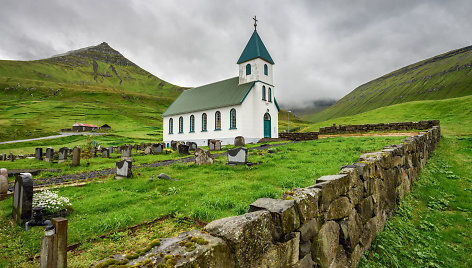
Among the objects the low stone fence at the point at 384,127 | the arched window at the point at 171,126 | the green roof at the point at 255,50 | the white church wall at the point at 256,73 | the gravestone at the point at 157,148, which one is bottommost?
the gravestone at the point at 157,148

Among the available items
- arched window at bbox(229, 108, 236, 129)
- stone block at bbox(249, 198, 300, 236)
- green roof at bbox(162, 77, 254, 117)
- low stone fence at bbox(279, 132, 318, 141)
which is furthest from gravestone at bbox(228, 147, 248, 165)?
low stone fence at bbox(279, 132, 318, 141)

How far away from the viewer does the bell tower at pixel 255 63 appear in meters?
32.5

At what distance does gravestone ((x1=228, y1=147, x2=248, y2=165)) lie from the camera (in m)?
11.3

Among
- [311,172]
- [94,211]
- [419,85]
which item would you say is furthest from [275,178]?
[419,85]

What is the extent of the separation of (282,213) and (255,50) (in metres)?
32.8

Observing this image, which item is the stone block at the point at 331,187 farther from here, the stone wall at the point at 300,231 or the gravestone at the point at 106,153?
the gravestone at the point at 106,153

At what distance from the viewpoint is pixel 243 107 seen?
30.9m

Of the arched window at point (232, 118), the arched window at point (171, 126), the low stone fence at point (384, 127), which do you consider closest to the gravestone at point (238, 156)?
the low stone fence at point (384, 127)

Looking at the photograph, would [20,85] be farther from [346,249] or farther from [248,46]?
[346,249]

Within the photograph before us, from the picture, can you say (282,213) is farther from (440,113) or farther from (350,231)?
(440,113)

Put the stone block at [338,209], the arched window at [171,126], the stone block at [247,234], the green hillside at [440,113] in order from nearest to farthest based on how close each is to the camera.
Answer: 1. the stone block at [247,234]
2. the stone block at [338,209]
3. the green hillside at [440,113]
4. the arched window at [171,126]

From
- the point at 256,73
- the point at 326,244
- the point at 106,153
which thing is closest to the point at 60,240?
the point at 326,244

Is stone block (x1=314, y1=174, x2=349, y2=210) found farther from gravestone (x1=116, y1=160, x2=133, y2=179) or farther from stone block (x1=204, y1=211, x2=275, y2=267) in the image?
gravestone (x1=116, y1=160, x2=133, y2=179)

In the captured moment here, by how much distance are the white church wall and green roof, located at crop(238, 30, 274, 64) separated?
1.82 ft
